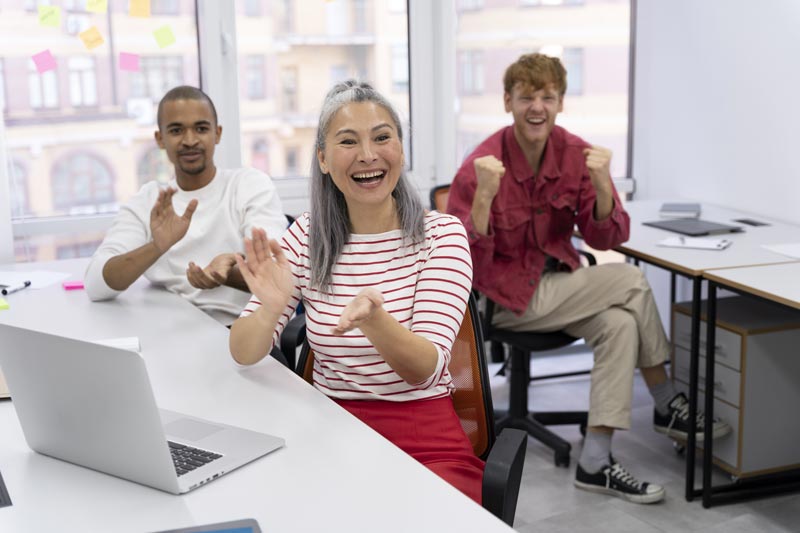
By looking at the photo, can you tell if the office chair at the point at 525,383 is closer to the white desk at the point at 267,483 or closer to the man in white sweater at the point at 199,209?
the man in white sweater at the point at 199,209

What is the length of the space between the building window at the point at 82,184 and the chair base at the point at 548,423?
1.70 metres

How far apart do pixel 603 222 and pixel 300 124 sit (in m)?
1.40

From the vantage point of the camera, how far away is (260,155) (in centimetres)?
376

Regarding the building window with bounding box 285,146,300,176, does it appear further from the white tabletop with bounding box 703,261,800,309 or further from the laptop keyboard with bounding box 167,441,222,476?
the laptop keyboard with bounding box 167,441,222,476

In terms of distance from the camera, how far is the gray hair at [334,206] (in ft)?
6.20

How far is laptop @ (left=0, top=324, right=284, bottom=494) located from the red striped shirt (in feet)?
1.11

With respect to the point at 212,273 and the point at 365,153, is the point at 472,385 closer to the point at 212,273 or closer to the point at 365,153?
the point at 365,153

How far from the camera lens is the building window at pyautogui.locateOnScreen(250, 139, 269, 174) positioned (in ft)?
12.3

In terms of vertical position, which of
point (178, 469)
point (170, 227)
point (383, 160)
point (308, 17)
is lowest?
point (178, 469)

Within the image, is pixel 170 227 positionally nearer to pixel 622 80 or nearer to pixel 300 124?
pixel 300 124

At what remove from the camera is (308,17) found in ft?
12.1

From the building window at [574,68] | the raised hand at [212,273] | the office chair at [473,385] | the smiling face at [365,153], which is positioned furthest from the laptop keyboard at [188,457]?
the building window at [574,68]

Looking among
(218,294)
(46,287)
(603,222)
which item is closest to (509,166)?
(603,222)

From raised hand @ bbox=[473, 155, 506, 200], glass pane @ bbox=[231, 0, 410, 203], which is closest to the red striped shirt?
raised hand @ bbox=[473, 155, 506, 200]
